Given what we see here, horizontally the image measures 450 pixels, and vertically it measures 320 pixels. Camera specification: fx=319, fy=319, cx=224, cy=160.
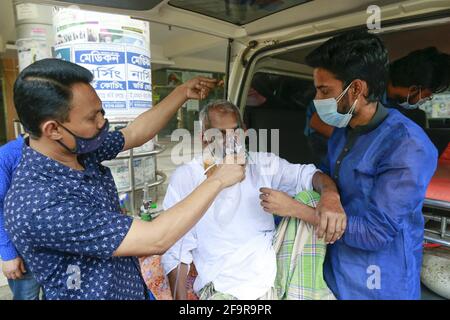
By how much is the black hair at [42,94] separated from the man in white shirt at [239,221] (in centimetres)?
80

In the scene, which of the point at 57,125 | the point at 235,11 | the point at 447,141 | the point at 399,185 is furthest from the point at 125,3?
the point at 447,141

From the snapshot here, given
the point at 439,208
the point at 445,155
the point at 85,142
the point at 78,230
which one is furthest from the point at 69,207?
the point at 445,155

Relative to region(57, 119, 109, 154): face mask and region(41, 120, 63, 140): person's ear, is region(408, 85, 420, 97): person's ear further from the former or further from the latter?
region(41, 120, 63, 140): person's ear

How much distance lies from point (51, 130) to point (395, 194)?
3.91 ft

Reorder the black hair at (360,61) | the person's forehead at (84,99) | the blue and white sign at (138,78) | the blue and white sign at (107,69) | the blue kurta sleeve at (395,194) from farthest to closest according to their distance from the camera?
the blue and white sign at (138,78), the blue and white sign at (107,69), the black hair at (360,61), the blue kurta sleeve at (395,194), the person's forehead at (84,99)

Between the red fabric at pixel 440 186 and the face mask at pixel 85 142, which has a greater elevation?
the face mask at pixel 85 142

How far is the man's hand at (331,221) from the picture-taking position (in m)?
1.21

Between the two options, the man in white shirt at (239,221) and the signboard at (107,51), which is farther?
the signboard at (107,51)

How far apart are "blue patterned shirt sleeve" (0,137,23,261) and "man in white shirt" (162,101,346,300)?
0.77m

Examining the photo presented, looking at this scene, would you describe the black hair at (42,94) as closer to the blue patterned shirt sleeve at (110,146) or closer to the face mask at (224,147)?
the blue patterned shirt sleeve at (110,146)

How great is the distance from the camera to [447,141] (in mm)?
2637

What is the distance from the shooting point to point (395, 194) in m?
1.15

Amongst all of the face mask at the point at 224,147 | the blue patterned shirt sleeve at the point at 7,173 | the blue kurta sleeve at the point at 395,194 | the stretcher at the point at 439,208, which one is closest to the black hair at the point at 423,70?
the stretcher at the point at 439,208
